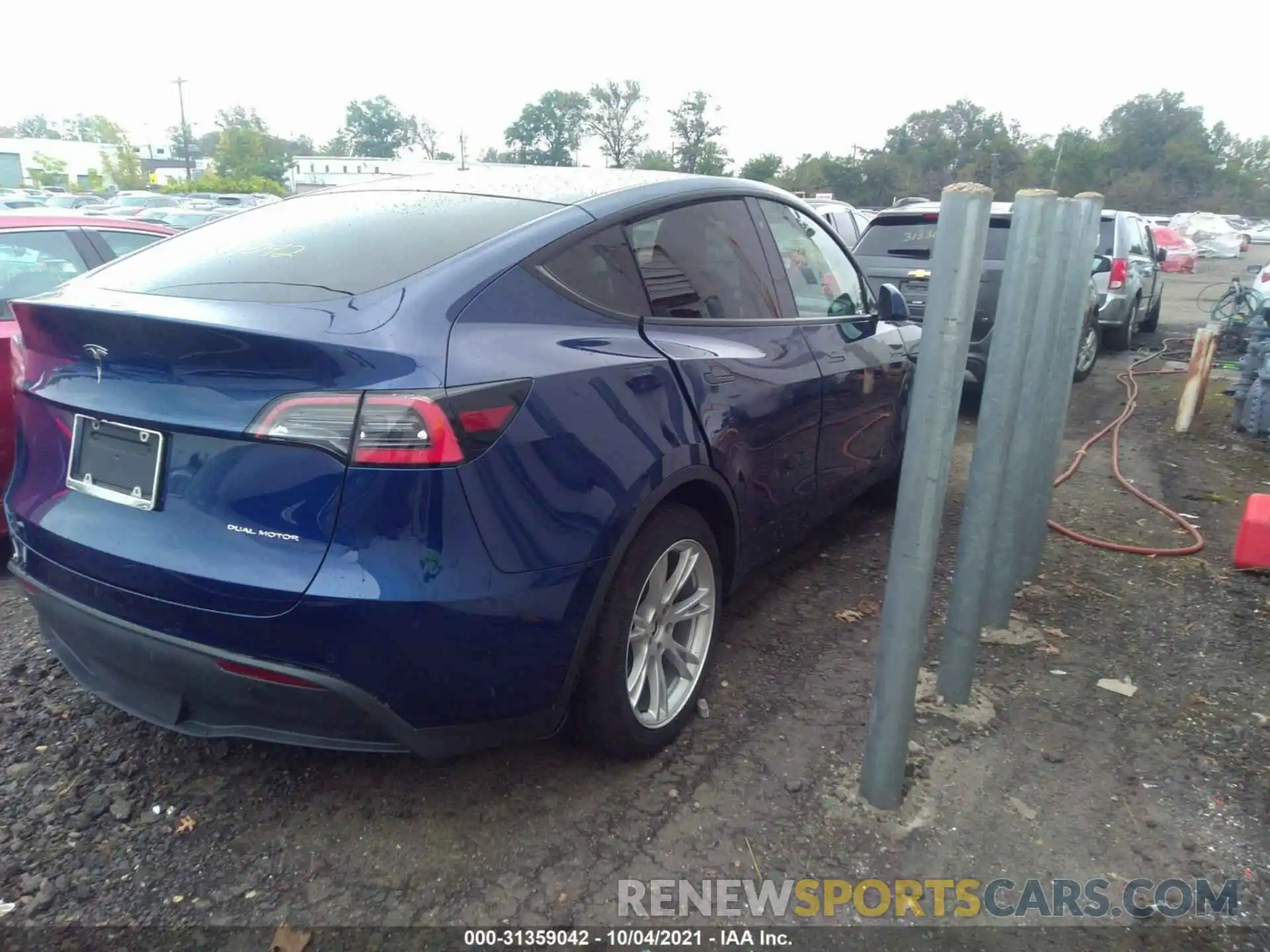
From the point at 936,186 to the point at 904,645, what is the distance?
40.4 m

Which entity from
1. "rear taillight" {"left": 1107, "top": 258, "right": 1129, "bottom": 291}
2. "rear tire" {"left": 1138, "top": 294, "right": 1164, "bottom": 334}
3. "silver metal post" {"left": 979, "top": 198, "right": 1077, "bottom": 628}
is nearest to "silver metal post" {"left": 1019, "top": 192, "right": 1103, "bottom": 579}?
"silver metal post" {"left": 979, "top": 198, "right": 1077, "bottom": 628}

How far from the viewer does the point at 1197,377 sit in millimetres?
7133

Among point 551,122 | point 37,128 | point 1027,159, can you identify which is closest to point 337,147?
point 551,122

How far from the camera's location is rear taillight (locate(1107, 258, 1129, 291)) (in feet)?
33.8

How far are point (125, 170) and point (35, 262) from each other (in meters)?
78.3

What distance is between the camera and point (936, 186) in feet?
127

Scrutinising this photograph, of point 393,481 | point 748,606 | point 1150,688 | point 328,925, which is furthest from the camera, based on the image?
point 748,606

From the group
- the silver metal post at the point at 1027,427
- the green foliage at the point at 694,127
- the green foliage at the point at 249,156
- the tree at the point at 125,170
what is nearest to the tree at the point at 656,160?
the green foliage at the point at 694,127

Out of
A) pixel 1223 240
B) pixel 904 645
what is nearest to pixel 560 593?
pixel 904 645

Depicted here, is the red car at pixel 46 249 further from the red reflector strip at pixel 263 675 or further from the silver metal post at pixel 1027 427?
the silver metal post at pixel 1027 427

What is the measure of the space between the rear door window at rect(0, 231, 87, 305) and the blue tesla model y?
6.71ft

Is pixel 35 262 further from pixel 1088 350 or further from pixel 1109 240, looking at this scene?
pixel 1109 240

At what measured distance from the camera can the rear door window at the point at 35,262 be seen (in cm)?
431

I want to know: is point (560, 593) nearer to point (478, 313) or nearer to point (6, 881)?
point (478, 313)
